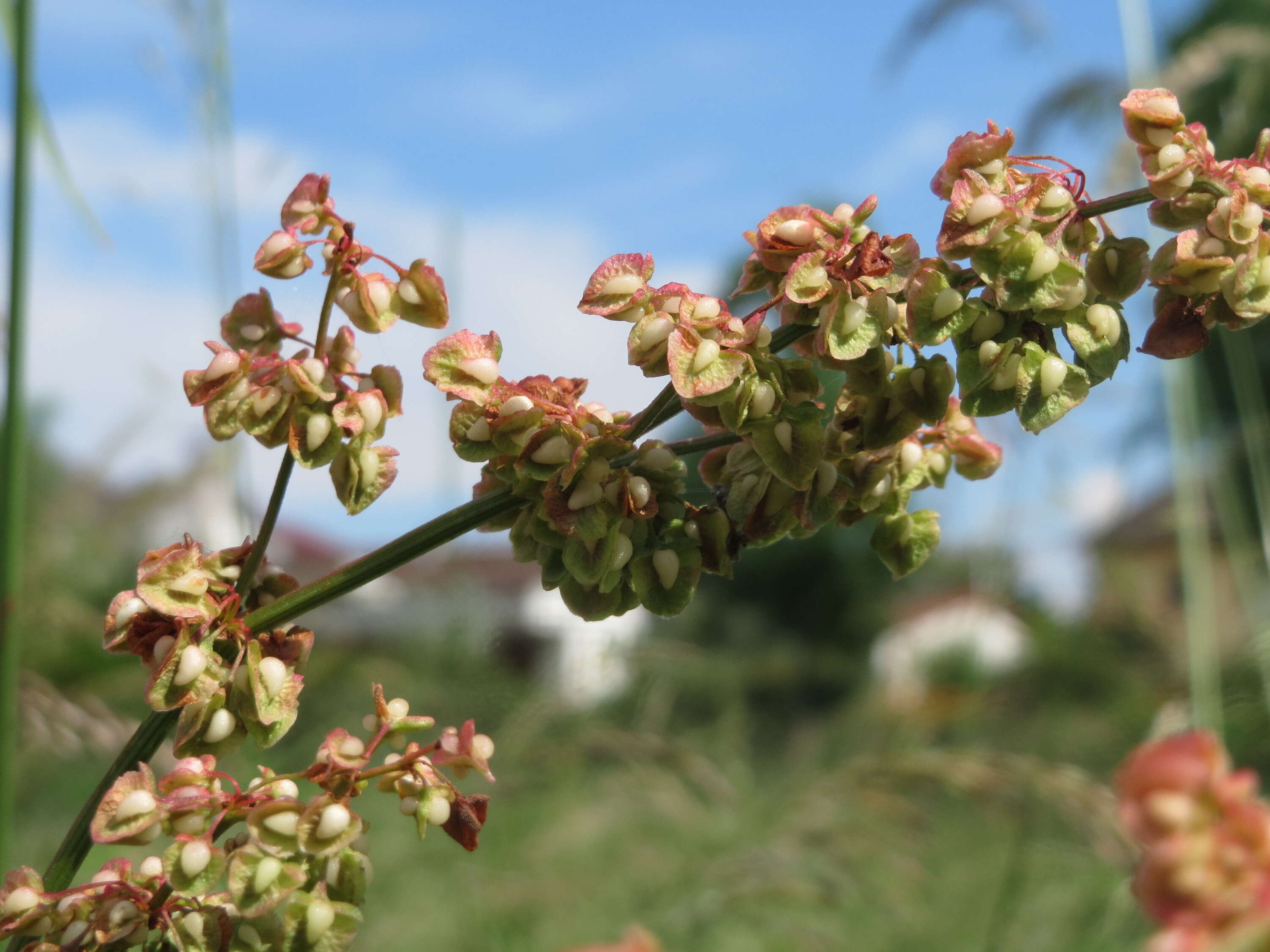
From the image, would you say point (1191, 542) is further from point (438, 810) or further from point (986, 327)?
point (438, 810)

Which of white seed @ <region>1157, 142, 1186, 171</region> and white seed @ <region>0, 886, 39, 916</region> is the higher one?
white seed @ <region>1157, 142, 1186, 171</region>

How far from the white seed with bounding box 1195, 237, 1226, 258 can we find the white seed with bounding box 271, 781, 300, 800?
1.36 ft

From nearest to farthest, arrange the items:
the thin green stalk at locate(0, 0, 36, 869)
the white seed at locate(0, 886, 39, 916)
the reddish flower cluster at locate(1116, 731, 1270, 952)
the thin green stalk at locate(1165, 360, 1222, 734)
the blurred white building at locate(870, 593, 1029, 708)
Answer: the reddish flower cluster at locate(1116, 731, 1270, 952)
the white seed at locate(0, 886, 39, 916)
the thin green stalk at locate(0, 0, 36, 869)
the thin green stalk at locate(1165, 360, 1222, 734)
the blurred white building at locate(870, 593, 1029, 708)

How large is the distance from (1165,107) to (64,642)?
3435mm

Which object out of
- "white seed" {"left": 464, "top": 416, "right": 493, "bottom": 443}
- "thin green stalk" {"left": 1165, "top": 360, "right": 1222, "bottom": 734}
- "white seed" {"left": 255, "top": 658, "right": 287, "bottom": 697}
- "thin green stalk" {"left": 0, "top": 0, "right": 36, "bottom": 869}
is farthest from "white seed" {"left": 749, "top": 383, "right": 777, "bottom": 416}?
"thin green stalk" {"left": 1165, "top": 360, "right": 1222, "bottom": 734}

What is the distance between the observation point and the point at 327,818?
42cm

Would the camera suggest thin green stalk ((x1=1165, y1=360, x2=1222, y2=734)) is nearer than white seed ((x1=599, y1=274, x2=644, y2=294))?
No

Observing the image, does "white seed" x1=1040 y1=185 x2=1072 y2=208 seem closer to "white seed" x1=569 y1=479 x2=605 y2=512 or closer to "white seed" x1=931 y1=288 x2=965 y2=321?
"white seed" x1=931 y1=288 x2=965 y2=321

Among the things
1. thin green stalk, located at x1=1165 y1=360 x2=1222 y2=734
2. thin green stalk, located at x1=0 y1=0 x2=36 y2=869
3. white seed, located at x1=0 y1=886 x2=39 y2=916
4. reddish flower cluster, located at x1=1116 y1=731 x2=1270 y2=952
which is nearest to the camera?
reddish flower cluster, located at x1=1116 y1=731 x2=1270 y2=952

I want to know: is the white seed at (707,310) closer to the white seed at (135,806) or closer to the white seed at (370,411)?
the white seed at (370,411)

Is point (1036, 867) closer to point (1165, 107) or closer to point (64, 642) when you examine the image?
point (1165, 107)

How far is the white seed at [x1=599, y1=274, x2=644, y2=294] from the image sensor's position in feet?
1.57

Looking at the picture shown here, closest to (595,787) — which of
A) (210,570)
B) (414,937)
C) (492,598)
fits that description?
(492,598)

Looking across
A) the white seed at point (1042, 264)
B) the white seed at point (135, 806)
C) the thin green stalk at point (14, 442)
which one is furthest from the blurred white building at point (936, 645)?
the white seed at point (135, 806)
